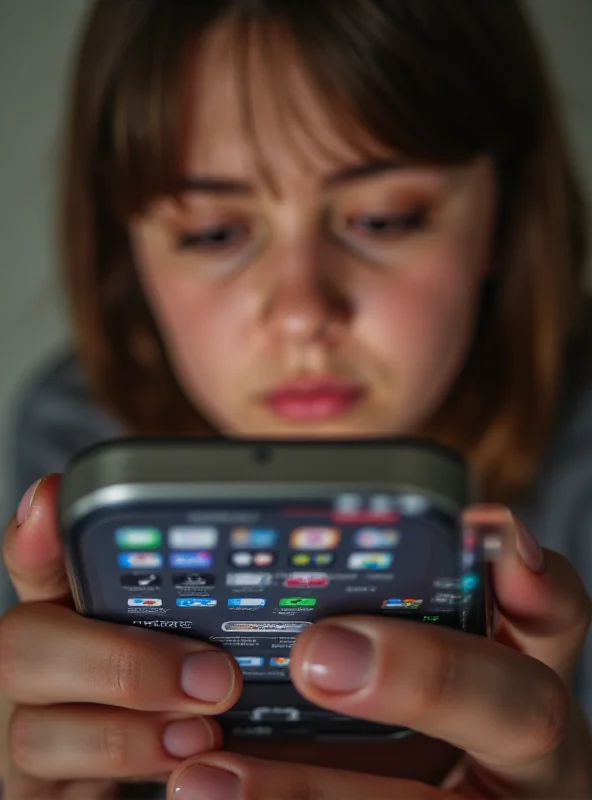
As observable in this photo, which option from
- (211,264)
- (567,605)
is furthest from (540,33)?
(567,605)

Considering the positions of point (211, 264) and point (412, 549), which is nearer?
point (412, 549)

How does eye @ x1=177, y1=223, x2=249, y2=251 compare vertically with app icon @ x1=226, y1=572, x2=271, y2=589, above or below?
above

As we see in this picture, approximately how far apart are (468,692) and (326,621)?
54mm

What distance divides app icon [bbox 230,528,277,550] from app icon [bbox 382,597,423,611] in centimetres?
6

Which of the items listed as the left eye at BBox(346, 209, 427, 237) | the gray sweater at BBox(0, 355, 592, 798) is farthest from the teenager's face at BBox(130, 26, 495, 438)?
the gray sweater at BBox(0, 355, 592, 798)

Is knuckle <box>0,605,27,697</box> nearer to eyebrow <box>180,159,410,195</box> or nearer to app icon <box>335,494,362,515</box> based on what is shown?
app icon <box>335,494,362,515</box>

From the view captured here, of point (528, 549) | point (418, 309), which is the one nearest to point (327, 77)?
point (418, 309)

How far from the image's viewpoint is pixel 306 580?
0.81 ft

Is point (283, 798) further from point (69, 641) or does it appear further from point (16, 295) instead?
point (16, 295)

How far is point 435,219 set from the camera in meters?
0.45

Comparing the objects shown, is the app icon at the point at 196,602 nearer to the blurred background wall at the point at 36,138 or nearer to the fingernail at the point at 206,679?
the fingernail at the point at 206,679

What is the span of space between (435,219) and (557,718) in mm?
299

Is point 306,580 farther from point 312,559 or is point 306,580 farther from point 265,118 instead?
point 265,118

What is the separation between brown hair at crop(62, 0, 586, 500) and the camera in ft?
1.38
